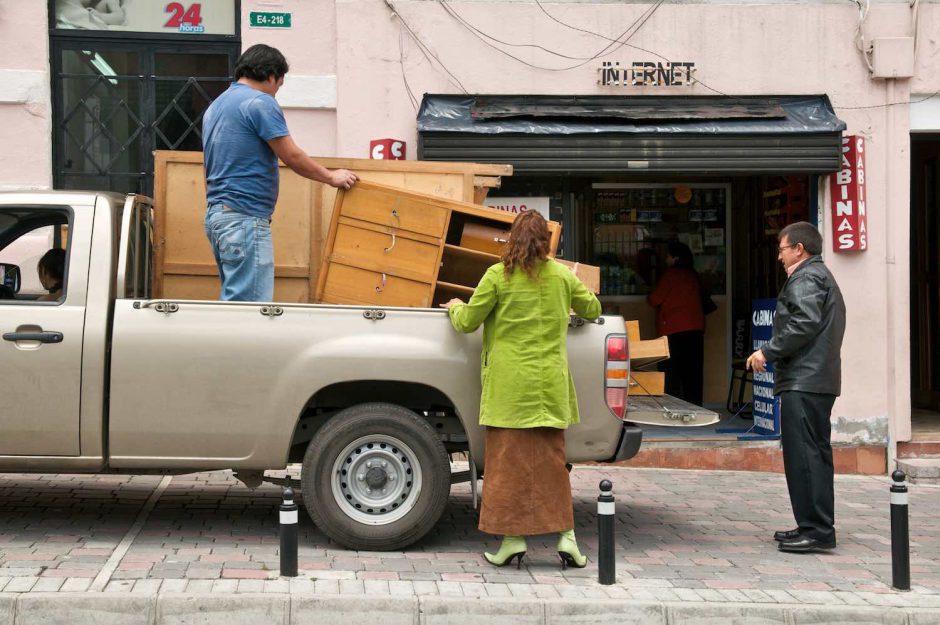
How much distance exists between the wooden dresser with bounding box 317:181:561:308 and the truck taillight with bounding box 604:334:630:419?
2.44 feet

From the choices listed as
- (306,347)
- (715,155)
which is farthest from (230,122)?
(715,155)

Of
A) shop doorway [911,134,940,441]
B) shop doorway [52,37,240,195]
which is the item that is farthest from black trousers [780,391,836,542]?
shop doorway [911,134,940,441]

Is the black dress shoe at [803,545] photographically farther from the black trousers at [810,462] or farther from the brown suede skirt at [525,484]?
the brown suede skirt at [525,484]

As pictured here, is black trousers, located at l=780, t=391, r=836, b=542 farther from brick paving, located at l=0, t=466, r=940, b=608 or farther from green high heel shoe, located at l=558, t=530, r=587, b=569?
green high heel shoe, located at l=558, t=530, r=587, b=569

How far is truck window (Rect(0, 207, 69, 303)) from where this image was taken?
6.83 metres

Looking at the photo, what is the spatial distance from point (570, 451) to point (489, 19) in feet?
17.4

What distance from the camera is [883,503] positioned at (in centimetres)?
923

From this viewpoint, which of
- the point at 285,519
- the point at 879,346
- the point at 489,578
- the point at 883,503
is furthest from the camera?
the point at 879,346

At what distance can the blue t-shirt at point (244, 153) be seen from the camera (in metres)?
6.91

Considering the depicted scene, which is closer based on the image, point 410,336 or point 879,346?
point 410,336

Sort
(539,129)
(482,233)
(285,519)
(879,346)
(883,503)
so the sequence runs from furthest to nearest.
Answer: (879,346) < (539,129) < (883,503) < (482,233) < (285,519)

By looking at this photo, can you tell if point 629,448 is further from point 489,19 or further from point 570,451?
point 489,19

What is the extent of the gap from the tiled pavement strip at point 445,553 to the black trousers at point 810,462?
0.71ft

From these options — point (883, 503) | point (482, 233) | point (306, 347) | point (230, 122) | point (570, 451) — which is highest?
point (230, 122)
